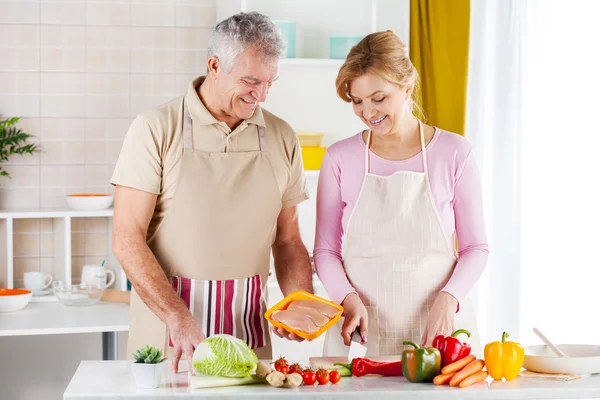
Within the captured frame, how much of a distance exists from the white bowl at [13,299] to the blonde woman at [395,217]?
179 centimetres

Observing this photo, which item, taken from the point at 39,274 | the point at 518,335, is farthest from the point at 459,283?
the point at 39,274

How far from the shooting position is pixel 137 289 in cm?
225

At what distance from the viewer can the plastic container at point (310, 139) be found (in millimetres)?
3754

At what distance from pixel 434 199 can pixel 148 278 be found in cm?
87

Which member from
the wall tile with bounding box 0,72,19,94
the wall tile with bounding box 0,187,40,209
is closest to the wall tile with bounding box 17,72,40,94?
the wall tile with bounding box 0,72,19,94

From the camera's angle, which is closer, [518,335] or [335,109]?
[518,335]

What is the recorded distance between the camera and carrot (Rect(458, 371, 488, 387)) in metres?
1.91

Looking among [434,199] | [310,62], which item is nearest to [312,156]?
[310,62]

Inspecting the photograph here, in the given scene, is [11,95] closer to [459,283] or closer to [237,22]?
[237,22]

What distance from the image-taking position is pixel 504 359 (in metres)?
1.96

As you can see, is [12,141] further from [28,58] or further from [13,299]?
[13,299]

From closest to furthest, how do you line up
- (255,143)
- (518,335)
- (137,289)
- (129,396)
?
(129,396), (137,289), (255,143), (518,335)

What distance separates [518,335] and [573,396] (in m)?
1.71

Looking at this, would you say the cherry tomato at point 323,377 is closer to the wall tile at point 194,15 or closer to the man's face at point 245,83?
the man's face at point 245,83
